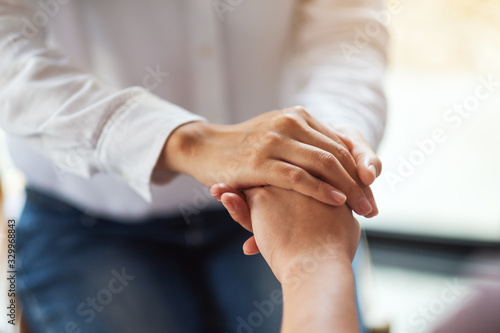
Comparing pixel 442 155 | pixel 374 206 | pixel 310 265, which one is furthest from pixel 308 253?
pixel 442 155

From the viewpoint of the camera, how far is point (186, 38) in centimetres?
76

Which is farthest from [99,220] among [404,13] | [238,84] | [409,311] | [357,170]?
[404,13]

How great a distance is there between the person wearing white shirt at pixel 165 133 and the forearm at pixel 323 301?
0.34ft

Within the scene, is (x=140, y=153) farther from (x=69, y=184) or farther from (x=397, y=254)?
(x=397, y=254)

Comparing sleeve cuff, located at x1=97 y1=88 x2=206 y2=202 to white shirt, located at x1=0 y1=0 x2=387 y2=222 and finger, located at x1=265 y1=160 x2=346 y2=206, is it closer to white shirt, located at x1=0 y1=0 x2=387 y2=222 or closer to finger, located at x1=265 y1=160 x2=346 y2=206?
white shirt, located at x1=0 y1=0 x2=387 y2=222

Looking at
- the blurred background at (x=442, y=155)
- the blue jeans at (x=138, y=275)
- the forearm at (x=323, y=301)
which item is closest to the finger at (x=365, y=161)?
the forearm at (x=323, y=301)

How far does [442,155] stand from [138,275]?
111 cm

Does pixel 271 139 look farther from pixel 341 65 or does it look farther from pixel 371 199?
pixel 341 65

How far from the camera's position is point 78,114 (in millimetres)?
570

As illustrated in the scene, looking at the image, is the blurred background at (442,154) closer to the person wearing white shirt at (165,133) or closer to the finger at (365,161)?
the person wearing white shirt at (165,133)

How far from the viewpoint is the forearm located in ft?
1.37

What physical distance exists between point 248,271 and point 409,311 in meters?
0.86

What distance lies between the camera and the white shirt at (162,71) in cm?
60

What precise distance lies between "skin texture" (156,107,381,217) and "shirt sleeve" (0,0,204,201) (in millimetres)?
29
